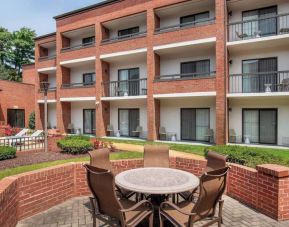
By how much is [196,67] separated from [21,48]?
4271cm

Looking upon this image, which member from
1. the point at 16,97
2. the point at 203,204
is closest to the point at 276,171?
the point at 203,204

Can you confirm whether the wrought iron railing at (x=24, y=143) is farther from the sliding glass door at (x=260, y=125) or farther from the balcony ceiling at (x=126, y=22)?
the sliding glass door at (x=260, y=125)

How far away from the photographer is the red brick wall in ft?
82.2

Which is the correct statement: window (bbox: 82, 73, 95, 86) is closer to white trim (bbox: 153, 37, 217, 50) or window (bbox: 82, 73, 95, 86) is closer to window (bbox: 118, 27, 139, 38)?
window (bbox: 118, 27, 139, 38)

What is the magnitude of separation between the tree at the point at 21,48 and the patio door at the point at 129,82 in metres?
35.0

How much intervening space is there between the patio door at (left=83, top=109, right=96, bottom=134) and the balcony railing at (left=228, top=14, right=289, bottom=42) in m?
14.0

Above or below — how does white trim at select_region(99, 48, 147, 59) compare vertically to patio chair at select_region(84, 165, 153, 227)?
above

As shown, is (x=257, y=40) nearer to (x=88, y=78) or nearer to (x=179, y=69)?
(x=179, y=69)

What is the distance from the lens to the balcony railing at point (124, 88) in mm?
19400

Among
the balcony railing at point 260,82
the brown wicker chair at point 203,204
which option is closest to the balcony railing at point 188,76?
the balcony railing at point 260,82

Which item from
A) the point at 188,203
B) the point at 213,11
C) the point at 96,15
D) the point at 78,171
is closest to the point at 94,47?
the point at 96,15

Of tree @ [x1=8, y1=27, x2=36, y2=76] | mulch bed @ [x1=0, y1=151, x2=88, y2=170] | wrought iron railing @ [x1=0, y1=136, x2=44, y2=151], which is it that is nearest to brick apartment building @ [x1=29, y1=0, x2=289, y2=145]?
wrought iron railing @ [x1=0, y1=136, x2=44, y2=151]

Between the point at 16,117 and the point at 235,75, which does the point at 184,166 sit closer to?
the point at 235,75

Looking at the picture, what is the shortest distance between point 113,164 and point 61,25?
19880 millimetres
